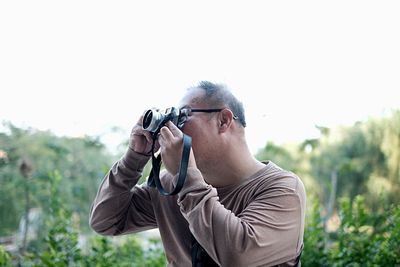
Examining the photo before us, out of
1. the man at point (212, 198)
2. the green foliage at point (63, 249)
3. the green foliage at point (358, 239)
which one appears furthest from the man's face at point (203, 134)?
the green foliage at point (63, 249)

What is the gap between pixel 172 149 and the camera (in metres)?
1.27

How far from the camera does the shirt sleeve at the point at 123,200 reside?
1.52m

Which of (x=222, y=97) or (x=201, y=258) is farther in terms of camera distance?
(x=222, y=97)

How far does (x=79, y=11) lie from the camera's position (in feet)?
11.3

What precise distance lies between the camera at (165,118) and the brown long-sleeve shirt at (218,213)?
0.15m

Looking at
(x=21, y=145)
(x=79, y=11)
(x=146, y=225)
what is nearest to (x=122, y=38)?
(x=79, y=11)

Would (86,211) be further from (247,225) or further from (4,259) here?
(247,225)

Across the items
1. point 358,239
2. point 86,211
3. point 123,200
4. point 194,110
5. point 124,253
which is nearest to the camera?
point 194,110

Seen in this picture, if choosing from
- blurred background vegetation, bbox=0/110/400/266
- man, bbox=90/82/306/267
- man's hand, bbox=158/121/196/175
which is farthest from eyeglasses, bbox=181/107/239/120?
blurred background vegetation, bbox=0/110/400/266

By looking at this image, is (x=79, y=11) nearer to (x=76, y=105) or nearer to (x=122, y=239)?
(x=76, y=105)

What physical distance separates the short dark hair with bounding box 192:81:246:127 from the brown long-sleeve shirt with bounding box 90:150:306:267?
Answer: 16 cm

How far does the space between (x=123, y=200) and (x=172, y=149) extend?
344mm

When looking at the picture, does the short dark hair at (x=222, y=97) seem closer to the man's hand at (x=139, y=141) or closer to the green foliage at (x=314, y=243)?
the man's hand at (x=139, y=141)

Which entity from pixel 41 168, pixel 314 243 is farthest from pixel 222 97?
pixel 41 168
